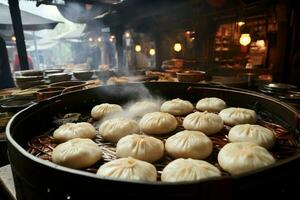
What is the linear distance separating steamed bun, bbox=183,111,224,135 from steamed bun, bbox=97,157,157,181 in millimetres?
895

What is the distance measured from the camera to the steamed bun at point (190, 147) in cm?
183

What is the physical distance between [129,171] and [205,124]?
1077 mm

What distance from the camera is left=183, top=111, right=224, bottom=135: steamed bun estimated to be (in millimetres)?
2246

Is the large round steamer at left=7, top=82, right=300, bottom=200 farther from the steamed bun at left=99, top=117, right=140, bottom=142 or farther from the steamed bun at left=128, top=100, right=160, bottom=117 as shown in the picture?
the steamed bun at left=128, top=100, right=160, bottom=117

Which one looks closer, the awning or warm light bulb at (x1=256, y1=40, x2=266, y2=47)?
the awning

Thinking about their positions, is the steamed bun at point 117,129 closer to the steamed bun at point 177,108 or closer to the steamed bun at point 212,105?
the steamed bun at point 177,108

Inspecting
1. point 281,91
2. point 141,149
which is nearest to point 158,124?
point 141,149

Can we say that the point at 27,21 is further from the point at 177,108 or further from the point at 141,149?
the point at 141,149

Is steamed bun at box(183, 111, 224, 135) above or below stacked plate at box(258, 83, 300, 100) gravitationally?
below

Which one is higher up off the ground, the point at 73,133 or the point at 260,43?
the point at 260,43

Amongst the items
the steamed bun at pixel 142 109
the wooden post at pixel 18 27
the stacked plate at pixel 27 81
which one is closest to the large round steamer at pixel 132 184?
the steamed bun at pixel 142 109

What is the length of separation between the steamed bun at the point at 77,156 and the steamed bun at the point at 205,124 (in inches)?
39.6

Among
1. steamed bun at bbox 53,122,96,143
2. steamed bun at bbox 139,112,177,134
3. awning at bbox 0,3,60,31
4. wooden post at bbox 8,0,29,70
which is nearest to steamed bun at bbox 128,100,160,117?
steamed bun at bbox 139,112,177,134

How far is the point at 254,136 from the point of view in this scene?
197 cm
